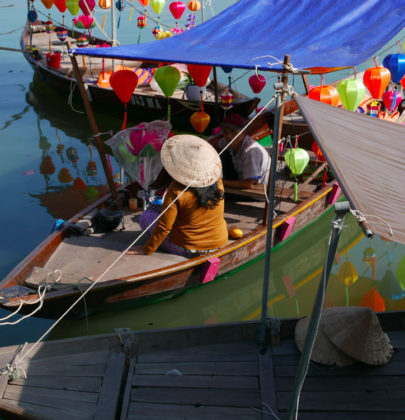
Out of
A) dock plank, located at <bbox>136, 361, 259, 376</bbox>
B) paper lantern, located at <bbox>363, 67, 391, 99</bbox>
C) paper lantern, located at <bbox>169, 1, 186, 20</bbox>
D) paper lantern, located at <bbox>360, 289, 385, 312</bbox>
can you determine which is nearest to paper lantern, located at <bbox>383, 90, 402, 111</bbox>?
paper lantern, located at <bbox>363, 67, 391, 99</bbox>

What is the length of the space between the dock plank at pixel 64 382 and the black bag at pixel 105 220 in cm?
219

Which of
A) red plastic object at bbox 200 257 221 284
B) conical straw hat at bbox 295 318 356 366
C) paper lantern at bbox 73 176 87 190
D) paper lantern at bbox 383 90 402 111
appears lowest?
paper lantern at bbox 73 176 87 190

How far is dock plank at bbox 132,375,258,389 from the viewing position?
3152mm

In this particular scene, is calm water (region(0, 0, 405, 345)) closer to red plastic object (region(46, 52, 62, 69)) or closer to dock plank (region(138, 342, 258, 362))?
dock plank (region(138, 342, 258, 362))

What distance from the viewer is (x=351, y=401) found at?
117 inches

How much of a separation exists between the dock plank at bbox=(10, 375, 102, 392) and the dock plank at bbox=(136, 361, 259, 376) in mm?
265

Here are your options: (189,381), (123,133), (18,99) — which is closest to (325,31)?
(123,133)

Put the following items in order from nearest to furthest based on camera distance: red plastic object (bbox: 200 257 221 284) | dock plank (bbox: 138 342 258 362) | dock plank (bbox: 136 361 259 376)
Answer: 1. dock plank (bbox: 136 361 259 376)
2. dock plank (bbox: 138 342 258 362)
3. red plastic object (bbox: 200 257 221 284)

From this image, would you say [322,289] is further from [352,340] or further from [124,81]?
[124,81]

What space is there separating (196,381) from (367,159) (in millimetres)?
1566

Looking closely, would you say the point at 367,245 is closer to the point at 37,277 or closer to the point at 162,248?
the point at 162,248

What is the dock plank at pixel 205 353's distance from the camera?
11.1 feet

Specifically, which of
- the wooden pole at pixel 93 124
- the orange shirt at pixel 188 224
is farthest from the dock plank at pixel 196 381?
the wooden pole at pixel 93 124

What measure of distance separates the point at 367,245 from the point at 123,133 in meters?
3.06
